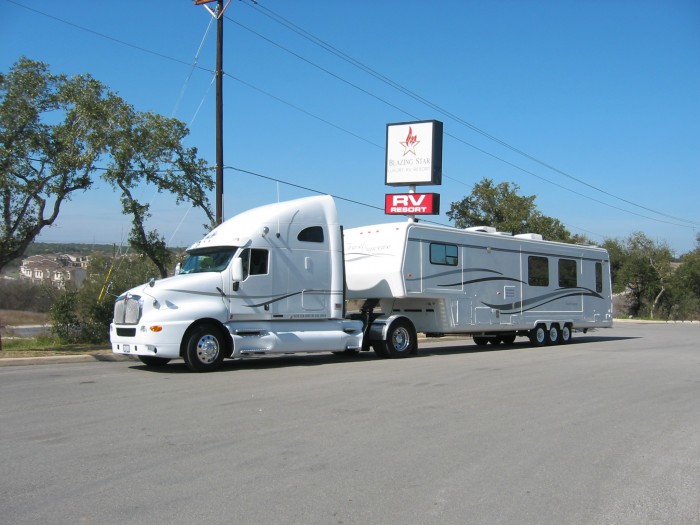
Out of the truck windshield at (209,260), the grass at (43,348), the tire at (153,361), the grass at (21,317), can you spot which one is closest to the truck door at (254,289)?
the truck windshield at (209,260)

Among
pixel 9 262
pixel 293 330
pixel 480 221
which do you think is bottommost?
pixel 293 330

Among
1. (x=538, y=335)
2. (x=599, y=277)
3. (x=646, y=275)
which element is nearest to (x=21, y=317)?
(x=538, y=335)

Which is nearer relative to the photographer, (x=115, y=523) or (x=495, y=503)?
(x=115, y=523)

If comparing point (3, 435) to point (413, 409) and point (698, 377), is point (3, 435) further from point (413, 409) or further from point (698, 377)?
point (698, 377)

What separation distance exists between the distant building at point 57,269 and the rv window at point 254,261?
380 inches

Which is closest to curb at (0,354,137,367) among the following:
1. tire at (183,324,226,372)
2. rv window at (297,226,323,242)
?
tire at (183,324,226,372)

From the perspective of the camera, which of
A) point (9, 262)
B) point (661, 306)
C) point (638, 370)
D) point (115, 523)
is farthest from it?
point (661, 306)

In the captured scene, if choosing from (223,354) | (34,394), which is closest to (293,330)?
(223,354)

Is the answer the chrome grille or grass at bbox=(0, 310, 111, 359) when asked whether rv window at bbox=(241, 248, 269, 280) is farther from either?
grass at bbox=(0, 310, 111, 359)

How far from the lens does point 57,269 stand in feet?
88.2

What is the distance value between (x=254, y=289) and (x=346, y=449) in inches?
291

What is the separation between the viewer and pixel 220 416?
8.28 meters

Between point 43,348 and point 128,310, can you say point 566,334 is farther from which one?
point 43,348

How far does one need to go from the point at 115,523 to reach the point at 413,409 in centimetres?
497
